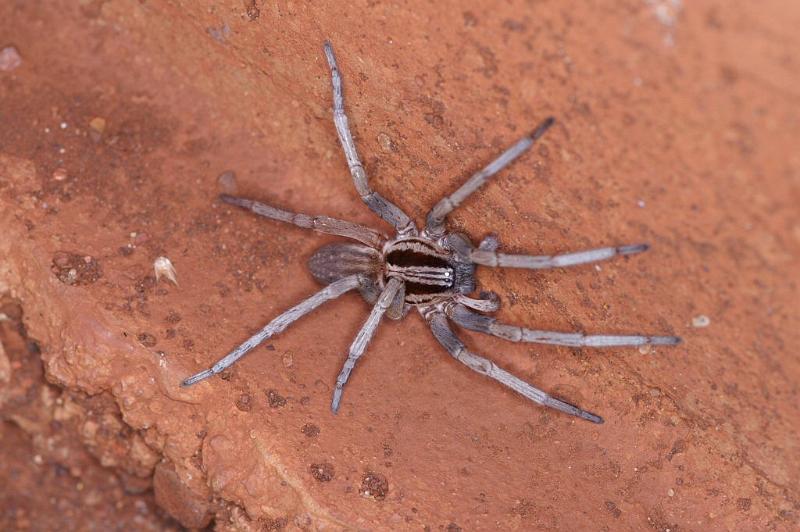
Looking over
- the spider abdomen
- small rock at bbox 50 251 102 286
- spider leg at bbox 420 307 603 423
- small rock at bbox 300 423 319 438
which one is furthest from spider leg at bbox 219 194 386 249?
small rock at bbox 300 423 319 438

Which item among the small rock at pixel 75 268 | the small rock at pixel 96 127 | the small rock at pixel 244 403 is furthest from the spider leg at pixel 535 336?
the small rock at pixel 96 127

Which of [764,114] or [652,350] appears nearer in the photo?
[764,114]

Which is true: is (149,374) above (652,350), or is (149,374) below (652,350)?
below

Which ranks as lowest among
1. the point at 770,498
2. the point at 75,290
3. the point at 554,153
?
the point at 770,498

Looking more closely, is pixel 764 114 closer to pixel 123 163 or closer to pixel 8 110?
pixel 123 163

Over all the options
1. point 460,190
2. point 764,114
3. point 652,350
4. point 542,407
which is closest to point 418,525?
point 542,407

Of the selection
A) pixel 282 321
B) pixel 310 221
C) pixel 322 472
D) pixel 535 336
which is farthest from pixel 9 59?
pixel 535 336

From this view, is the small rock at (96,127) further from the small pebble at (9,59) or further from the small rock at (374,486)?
the small rock at (374,486)

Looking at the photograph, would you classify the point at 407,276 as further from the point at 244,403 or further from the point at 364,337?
the point at 244,403
